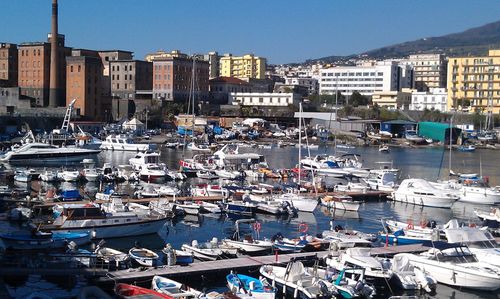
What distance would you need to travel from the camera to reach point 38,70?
91375mm

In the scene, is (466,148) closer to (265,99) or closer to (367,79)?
(265,99)

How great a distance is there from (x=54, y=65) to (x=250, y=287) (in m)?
75.4

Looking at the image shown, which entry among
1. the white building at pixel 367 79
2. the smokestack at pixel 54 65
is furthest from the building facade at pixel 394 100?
the smokestack at pixel 54 65

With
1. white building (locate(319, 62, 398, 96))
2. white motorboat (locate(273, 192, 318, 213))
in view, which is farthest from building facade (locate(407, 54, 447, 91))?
white motorboat (locate(273, 192, 318, 213))

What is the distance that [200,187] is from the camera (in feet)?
117

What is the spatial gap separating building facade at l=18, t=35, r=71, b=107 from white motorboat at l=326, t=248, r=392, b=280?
76480mm

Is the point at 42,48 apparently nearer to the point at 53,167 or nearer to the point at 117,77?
the point at 117,77

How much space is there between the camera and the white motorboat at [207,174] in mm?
44700

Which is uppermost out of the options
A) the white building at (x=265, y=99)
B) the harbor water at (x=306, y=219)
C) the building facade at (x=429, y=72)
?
the building facade at (x=429, y=72)

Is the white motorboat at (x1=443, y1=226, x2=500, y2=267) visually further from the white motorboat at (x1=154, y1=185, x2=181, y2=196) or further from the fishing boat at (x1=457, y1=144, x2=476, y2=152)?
the fishing boat at (x1=457, y1=144, x2=476, y2=152)

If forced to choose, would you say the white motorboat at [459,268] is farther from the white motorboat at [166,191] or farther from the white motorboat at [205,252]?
the white motorboat at [166,191]

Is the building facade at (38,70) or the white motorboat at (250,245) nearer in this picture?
the white motorboat at (250,245)

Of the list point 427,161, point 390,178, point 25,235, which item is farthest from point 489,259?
point 427,161

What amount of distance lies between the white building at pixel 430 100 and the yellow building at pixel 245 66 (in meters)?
44.3
